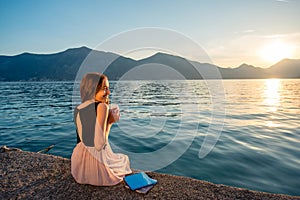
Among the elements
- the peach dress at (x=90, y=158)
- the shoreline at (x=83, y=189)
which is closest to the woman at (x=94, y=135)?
the peach dress at (x=90, y=158)

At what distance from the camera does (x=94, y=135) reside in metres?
3.28

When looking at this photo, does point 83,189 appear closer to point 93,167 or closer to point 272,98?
point 93,167

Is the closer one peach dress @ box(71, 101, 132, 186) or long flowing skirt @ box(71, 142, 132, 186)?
peach dress @ box(71, 101, 132, 186)

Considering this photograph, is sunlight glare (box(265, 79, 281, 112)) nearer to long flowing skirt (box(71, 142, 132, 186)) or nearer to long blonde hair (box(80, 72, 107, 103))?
long flowing skirt (box(71, 142, 132, 186))

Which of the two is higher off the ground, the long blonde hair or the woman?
the long blonde hair

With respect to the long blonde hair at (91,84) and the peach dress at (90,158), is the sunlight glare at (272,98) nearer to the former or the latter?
the peach dress at (90,158)

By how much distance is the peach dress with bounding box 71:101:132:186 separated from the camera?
3.22 m

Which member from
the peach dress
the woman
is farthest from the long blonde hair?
the peach dress

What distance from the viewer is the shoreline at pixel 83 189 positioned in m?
3.39

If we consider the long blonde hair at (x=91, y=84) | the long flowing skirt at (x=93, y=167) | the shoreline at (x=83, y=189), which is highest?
the long blonde hair at (x=91, y=84)

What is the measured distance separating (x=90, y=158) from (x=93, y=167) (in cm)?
20

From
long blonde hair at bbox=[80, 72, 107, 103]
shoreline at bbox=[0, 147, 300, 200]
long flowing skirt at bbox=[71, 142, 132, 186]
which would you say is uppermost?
long blonde hair at bbox=[80, 72, 107, 103]

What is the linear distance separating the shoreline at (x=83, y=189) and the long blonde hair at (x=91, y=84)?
179cm

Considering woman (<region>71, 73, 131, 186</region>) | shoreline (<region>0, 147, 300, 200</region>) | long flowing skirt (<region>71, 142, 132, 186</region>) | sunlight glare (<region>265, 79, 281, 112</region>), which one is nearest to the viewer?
woman (<region>71, 73, 131, 186</region>)
